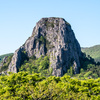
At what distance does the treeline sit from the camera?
207 feet

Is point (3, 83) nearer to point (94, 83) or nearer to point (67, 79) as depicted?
point (67, 79)

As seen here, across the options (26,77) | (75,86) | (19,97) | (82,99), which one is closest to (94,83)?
(75,86)

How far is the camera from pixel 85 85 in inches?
3253

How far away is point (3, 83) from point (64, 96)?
2395 cm

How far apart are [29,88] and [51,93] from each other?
24.0ft

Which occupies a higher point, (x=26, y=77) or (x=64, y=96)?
(x=26, y=77)

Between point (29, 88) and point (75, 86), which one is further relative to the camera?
point (75, 86)

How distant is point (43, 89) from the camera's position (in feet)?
207

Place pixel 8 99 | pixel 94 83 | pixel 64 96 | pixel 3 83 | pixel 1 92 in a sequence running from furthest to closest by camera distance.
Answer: pixel 94 83
pixel 3 83
pixel 1 92
pixel 64 96
pixel 8 99

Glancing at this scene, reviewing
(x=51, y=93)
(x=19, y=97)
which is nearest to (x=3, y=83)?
(x=19, y=97)

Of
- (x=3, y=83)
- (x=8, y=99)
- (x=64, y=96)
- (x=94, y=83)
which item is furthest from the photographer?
(x=94, y=83)

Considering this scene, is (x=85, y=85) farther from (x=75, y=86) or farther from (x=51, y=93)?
(x=51, y=93)

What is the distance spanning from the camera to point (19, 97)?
6531 cm

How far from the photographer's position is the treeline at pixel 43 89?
63094mm
